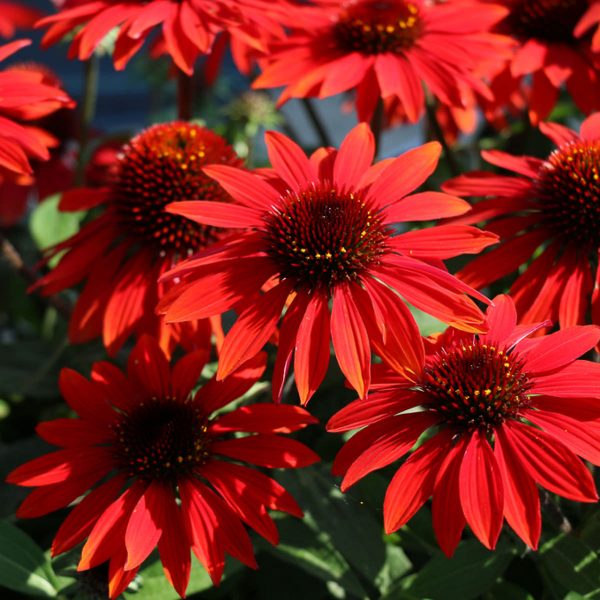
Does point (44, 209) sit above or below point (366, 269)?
below

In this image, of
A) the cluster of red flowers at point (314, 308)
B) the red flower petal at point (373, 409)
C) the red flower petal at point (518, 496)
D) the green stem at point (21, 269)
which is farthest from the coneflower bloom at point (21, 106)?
the red flower petal at point (518, 496)

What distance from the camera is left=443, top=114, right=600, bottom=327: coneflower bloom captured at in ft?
2.22

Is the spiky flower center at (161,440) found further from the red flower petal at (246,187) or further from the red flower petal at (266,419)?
the red flower petal at (246,187)

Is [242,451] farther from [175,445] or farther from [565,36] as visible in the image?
[565,36]

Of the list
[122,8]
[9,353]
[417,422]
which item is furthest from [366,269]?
[9,353]

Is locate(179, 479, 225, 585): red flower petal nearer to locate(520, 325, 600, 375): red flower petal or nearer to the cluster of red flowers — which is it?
the cluster of red flowers

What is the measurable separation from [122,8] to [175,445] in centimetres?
44

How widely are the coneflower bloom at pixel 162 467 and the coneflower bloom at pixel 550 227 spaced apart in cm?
20

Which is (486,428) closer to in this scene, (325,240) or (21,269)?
(325,240)

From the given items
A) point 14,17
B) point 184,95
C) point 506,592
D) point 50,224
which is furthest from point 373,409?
point 14,17

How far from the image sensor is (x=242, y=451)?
67 centimetres

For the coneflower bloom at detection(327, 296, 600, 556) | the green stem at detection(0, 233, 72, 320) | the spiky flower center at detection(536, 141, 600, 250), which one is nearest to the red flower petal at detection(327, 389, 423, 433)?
the coneflower bloom at detection(327, 296, 600, 556)

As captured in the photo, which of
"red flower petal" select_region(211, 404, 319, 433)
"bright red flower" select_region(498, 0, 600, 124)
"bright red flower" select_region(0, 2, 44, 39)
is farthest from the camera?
"bright red flower" select_region(0, 2, 44, 39)

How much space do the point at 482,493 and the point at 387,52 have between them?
505 mm
